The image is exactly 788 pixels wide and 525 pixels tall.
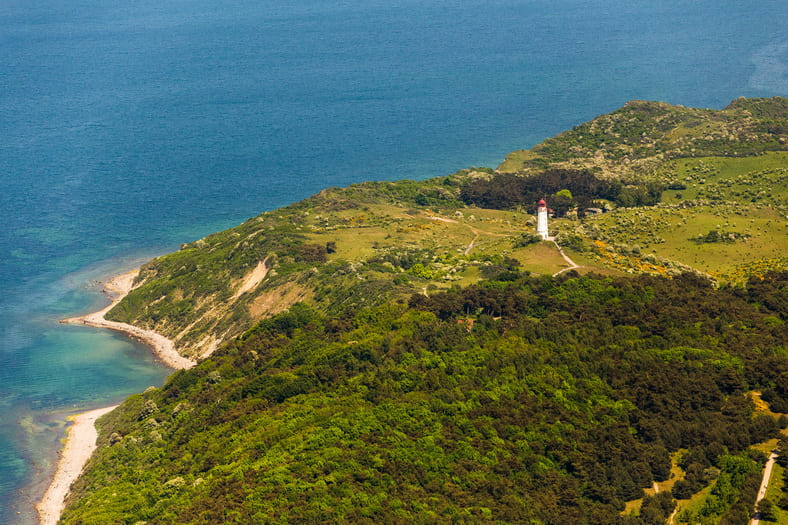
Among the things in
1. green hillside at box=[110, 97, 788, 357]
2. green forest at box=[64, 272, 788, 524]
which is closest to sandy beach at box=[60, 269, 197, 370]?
green hillside at box=[110, 97, 788, 357]

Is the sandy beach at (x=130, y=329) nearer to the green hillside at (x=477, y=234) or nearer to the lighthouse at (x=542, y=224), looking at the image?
the green hillside at (x=477, y=234)

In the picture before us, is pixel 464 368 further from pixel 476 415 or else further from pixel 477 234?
pixel 477 234

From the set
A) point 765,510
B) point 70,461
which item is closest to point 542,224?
point 765,510

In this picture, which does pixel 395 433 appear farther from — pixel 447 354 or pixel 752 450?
pixel 752 450

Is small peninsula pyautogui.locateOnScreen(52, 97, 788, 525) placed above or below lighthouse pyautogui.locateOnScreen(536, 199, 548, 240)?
below

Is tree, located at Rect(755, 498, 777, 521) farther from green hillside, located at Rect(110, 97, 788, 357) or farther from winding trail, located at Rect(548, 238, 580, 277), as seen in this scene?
green hillside, located at Rect(110, 97, 788, 357)

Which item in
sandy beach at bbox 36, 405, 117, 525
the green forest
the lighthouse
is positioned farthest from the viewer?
the lighthouse

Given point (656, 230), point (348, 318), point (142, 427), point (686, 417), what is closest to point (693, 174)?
A: point (656, 230)

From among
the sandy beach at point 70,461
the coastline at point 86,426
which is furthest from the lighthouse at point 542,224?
the sandy beach at point 70,461
